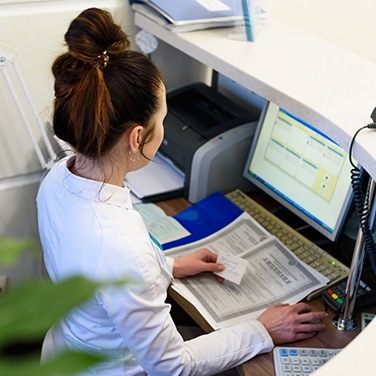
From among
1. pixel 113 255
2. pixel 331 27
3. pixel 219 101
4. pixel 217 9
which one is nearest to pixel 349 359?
pixel 113 255

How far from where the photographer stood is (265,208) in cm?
180

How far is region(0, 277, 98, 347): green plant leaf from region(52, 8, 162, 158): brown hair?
79cm

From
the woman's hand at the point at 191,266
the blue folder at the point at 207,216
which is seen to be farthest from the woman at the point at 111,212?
the blue folder at the point at 207,216

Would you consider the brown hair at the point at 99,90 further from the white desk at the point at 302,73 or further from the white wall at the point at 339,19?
the white wall at the point at 339,19

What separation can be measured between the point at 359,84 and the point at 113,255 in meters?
0.69

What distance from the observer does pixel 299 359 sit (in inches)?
48.2

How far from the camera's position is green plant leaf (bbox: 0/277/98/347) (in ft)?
0.93

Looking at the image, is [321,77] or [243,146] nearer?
[321,77]

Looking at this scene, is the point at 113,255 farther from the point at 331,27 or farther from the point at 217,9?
the point at 331,27

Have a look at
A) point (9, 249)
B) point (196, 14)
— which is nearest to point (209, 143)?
point (196, 14)

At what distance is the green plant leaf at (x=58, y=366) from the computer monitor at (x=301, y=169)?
4.06ft

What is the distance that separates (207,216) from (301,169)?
31 centimetres

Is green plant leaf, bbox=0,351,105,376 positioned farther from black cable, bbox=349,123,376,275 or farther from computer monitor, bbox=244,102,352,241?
computer monitor, bbox=244,102,352,241

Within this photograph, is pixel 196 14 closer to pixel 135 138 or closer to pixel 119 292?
pixel 135 138
